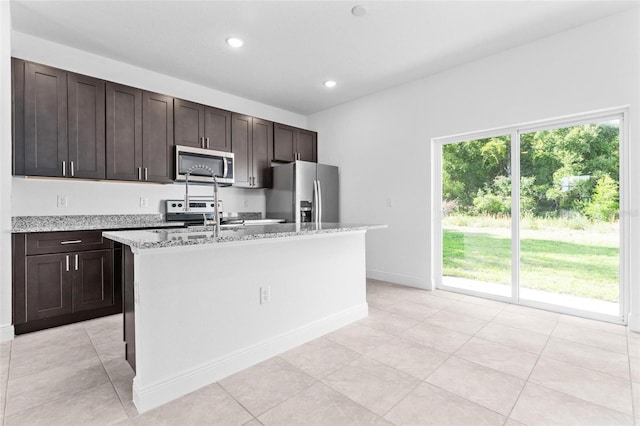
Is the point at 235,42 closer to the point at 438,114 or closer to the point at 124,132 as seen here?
the point at 124,132

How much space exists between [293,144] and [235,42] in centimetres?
206

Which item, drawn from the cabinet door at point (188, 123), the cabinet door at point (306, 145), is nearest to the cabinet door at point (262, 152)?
the cabinet door at point (306, 145)

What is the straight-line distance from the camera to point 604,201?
2900 mm

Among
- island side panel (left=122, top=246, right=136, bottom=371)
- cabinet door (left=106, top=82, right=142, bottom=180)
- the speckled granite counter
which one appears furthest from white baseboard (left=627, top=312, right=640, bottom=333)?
cabinet door (left=106, top=82, right=142, bottom=180)

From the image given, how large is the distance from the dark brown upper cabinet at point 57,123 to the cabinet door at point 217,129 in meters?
1.12

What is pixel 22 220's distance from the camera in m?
2.99

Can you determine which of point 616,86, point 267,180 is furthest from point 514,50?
point 267,180

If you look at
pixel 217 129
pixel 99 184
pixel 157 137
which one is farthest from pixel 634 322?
pixel 99 184

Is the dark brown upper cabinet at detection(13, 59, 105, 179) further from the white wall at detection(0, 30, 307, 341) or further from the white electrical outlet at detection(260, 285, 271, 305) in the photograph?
the white electrical outlet at detection(260, 285, 271, 305)

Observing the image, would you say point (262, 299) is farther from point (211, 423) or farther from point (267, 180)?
point (267, 180)

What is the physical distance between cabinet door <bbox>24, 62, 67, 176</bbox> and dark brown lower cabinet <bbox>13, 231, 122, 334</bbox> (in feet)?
2.20

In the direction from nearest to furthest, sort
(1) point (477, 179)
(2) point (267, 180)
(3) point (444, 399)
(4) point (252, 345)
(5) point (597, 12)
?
(3) point (444, 399) → (4) point (252, 345) → (5) point (597, 12) → (1) point (477, 179) → (2) point (267, 180)

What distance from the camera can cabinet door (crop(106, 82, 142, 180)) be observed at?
10.7 ft

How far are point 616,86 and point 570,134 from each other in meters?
0.50
